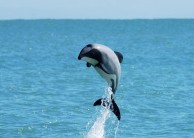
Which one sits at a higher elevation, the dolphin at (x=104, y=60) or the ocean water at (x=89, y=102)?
the dolphin at (x=104, y=60)

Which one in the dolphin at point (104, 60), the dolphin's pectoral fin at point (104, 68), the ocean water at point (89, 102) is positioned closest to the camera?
the dolphin at point (104, 60)

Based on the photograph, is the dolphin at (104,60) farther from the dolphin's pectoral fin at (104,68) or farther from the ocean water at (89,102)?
the ocean water at (89,102)

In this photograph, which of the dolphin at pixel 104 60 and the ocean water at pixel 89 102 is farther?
the ocean water at pixel 89 102

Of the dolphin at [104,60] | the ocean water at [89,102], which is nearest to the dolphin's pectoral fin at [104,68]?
the dolphin at [104,60]

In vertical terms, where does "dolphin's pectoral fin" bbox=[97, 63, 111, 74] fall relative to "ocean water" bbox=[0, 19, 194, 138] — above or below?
above

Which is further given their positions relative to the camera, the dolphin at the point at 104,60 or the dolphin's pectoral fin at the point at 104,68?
the dolphin's pectoral fin at the point at 104,68

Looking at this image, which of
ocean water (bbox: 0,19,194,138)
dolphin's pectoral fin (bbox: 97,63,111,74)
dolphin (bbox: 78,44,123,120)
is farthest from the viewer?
ocean water (bbox: 0,19,194,138)

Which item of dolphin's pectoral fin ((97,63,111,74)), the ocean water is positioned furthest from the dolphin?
the ocean water

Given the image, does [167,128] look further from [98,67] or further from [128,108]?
[98,67]

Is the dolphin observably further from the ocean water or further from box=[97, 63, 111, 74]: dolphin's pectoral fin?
the ocean water

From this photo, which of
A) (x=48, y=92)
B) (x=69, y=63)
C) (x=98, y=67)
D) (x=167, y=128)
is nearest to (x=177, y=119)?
(x=167, y=128)

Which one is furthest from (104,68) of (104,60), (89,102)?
(89,102)

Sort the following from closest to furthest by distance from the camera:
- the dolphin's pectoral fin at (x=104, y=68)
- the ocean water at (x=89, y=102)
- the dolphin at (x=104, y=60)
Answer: the dolphin at (x=104, y=60)
the dolphin's pectoral fin at (x=104, y=68)
the ocean water at (x=89, y=102)

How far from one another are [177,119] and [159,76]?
67.8 ft
